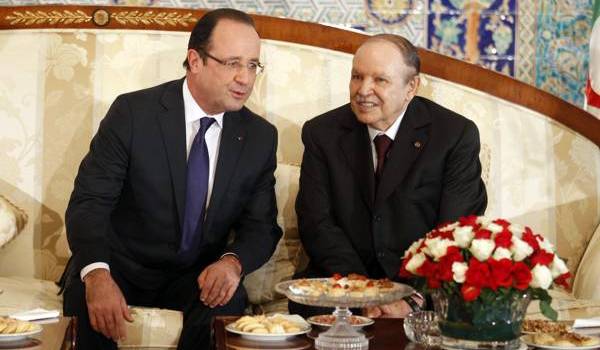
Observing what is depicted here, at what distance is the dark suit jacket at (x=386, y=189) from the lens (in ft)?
12.8

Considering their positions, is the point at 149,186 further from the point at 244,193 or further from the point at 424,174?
the point at 424,174

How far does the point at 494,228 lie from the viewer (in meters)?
2.68

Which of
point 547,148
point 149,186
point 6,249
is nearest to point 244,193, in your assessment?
point 149,186

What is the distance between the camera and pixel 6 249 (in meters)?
4.16

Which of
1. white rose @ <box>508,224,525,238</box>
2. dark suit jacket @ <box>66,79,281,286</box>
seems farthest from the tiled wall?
white rose @ <box>508,224,525,238</box>

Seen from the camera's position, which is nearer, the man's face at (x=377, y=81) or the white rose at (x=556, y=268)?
the white rose at (x=556, y=268)

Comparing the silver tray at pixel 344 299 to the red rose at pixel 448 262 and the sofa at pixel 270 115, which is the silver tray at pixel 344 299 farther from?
the sofa at pixel 270 115

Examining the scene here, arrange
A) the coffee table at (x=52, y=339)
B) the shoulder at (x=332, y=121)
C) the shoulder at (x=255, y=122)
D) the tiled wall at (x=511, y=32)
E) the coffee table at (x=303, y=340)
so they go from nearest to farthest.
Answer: the coffee table at (x=52, y=339) → the coffee table at (x=303, y=340) → the shoulder at (x=255, y=122) → the shoulder at (x=332, y=121) → the tiled wall at (x=511, y=32)

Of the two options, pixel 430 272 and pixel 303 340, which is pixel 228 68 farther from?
pixel 430 272

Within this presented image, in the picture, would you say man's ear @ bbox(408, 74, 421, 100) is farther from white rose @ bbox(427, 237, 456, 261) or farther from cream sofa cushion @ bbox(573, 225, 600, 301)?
white rose @ bbox(427, 237, 456, 261)

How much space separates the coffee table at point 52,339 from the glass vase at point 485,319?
Result: 99cm

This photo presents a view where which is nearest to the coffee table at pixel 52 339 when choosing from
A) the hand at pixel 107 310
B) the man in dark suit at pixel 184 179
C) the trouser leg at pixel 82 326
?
the hand at pixel 107 310

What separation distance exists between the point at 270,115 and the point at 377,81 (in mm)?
636

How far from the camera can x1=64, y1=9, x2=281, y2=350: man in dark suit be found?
3.73m
